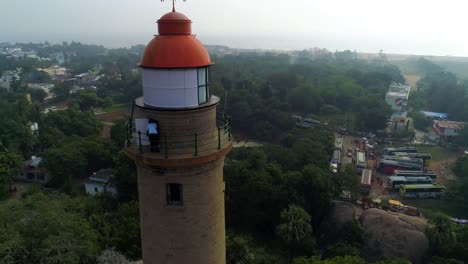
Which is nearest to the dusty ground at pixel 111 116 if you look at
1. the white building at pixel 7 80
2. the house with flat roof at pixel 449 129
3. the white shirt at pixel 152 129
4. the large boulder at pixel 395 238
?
the white building at pixel 7 80

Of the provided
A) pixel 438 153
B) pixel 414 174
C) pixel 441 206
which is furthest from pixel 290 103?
pixel 441 206

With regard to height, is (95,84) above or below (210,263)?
below

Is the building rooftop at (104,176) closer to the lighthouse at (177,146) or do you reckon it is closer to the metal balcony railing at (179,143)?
the lighthouse at (177,146)

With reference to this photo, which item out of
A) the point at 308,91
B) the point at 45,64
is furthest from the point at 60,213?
the point at 45,64

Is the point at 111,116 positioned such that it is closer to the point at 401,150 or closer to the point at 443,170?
the point at 401,150

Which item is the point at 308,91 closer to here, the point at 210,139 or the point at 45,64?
the point at 210,139

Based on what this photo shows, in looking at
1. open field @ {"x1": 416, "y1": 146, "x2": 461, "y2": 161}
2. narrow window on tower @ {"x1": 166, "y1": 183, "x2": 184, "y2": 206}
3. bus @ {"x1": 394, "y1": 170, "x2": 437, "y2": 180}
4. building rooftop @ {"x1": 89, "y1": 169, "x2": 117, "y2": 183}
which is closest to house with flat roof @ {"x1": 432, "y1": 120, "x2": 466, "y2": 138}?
open field @ {"x1": 416, "y1": 146, "x2": 461, "y2": 161}
